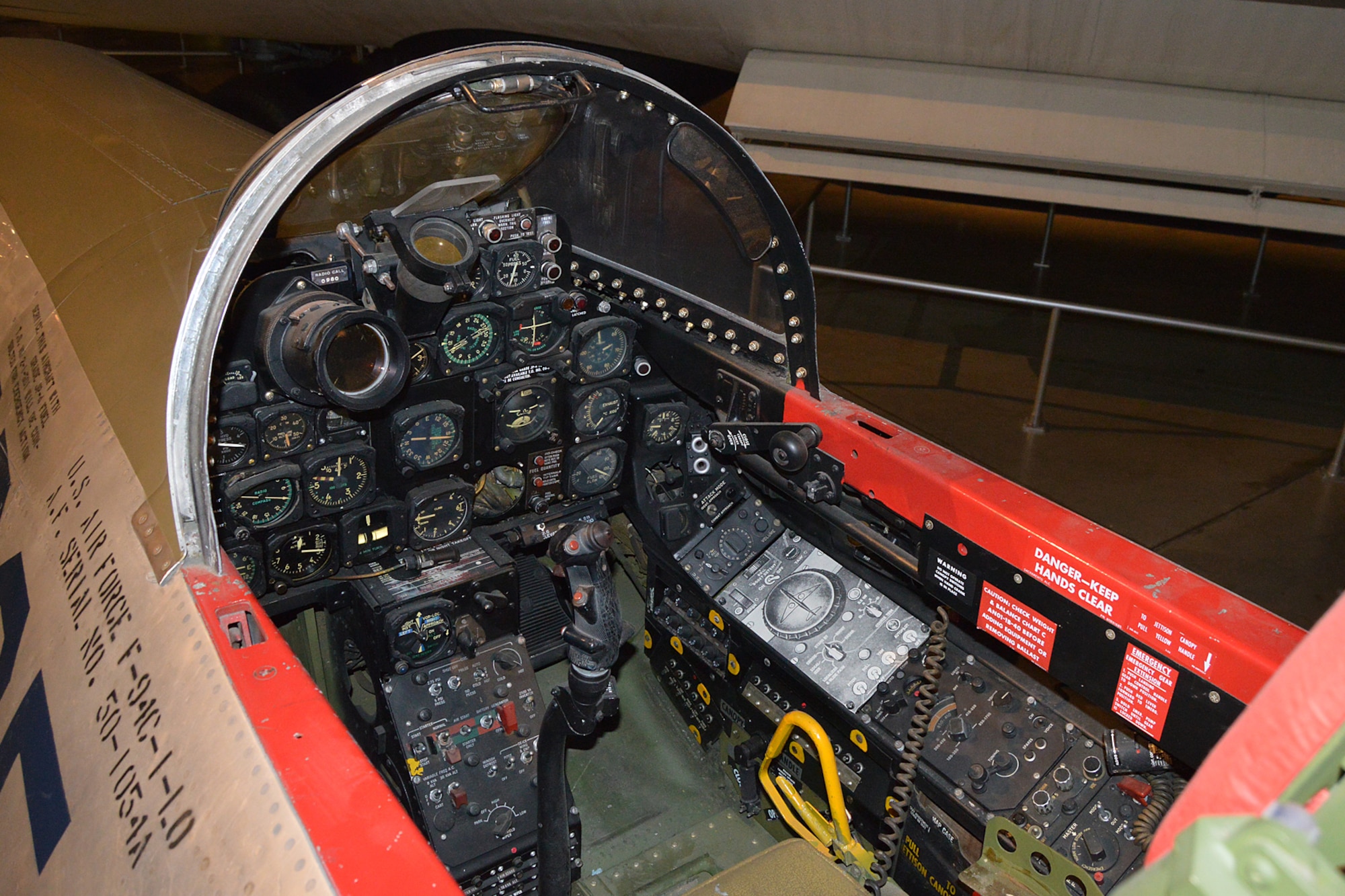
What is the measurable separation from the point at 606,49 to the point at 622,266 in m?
4.57

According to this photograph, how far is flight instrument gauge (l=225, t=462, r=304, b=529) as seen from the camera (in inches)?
90.0

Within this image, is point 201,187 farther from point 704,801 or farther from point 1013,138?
point 1013,138

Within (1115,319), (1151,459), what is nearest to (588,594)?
(1115,319)

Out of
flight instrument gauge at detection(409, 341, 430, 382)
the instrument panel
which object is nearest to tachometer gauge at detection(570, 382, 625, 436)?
the instrument panel

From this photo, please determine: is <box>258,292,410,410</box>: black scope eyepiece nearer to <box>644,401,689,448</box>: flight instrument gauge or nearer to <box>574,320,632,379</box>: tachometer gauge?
<box>574,320,632,379</box>: tachometer gauge

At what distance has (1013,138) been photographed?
385cm

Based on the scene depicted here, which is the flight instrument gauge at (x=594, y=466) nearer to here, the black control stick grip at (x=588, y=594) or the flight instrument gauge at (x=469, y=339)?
the flight instrument gauge at (x=469, y=339)

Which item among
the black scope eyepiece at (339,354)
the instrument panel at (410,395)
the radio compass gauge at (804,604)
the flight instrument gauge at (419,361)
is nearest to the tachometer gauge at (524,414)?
the instrument panel at (410,395)

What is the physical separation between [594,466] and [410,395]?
664 mm

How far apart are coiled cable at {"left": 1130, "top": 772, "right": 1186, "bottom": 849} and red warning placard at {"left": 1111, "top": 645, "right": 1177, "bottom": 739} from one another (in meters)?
0.31

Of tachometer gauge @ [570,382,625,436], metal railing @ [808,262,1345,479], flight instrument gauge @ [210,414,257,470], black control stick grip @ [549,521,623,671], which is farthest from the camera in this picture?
metal railing @ [808,262,1345,479]

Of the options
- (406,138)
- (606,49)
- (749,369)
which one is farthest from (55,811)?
(606,49)

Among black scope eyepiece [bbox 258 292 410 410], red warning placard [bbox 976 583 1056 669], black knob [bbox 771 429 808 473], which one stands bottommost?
red warning placard [bbox 976 583 1056 669]

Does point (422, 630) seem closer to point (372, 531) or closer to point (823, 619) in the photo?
point (372, 531)
